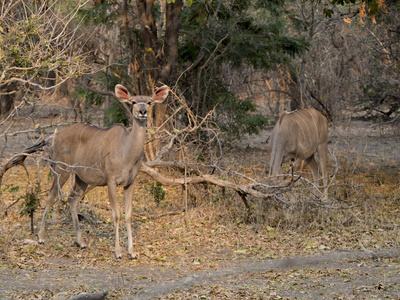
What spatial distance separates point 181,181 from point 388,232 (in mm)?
2775

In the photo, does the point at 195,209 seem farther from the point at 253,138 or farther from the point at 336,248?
the point at 253,138

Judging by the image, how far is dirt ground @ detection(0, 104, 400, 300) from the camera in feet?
17.1

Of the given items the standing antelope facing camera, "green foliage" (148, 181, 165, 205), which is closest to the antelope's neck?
the standing antelope facing camera

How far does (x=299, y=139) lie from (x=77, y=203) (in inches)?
147

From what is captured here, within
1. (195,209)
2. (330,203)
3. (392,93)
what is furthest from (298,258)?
(392,93)

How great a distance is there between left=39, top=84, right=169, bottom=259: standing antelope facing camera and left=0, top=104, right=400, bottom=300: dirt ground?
420 mm

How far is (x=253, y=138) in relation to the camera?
16719mm

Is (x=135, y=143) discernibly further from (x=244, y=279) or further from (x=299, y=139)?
(x=299, y=139)

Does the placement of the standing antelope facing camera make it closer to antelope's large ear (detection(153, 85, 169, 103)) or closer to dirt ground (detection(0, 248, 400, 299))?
antelope's large ear (detection(153, 85, 169, 103))

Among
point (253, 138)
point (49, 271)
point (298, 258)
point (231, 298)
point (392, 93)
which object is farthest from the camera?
point (253, 138)

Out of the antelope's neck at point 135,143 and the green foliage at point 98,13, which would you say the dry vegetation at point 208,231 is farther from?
the green foliage at point 98,13

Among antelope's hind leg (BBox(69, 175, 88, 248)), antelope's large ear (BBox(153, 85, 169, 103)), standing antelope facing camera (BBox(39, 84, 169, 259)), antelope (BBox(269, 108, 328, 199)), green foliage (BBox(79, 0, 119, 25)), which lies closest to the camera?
standing antelope facing camera (BBox(39, 84, 169, 259))

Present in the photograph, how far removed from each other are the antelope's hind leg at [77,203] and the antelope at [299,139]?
2.82 m

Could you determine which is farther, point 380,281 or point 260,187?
point 260,187
